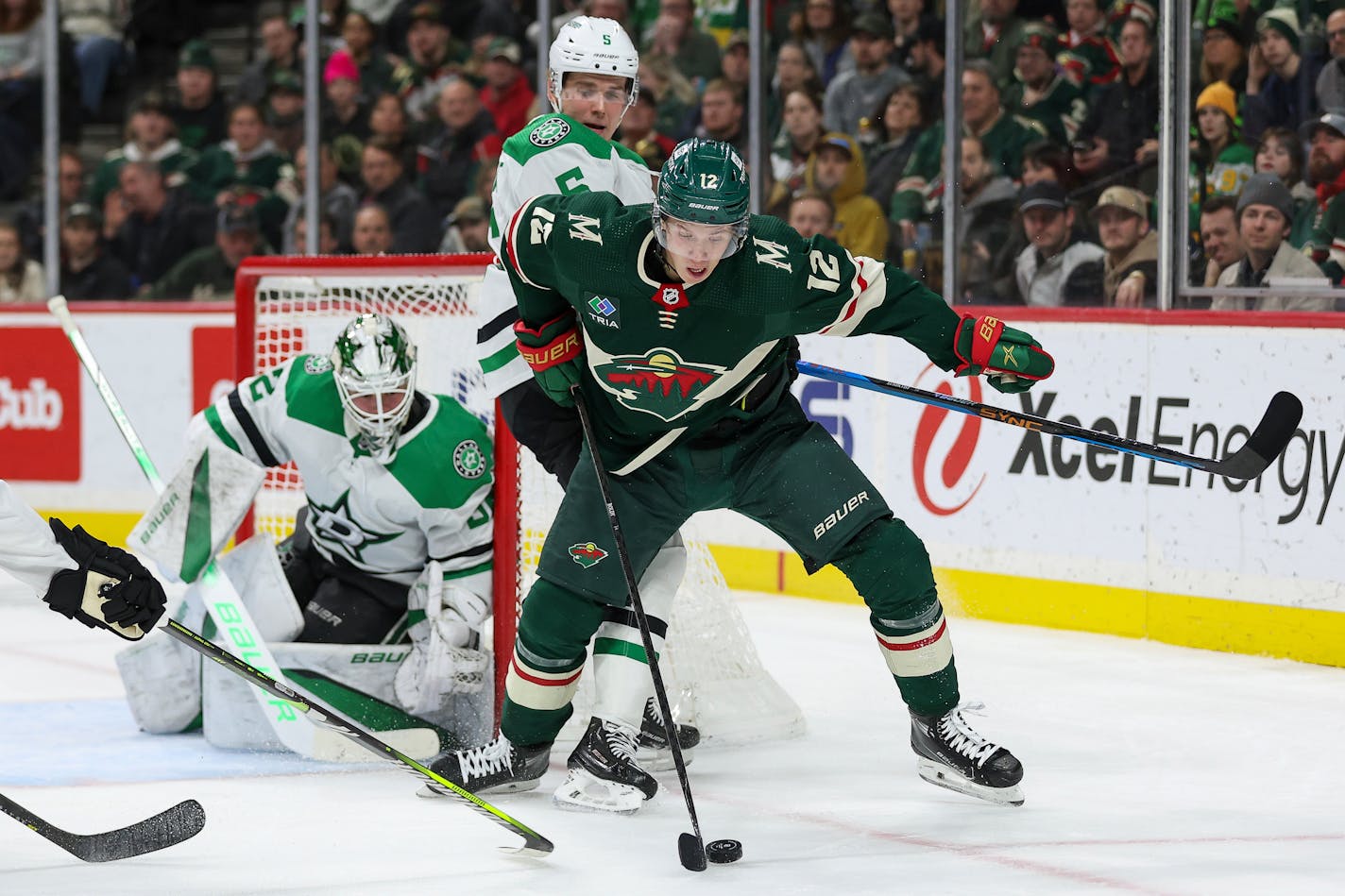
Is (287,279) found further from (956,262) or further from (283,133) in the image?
(283,133)

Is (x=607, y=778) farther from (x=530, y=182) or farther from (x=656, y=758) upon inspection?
(x=530, y=182)

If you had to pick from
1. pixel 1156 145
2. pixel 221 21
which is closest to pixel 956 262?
pixel 1156 145

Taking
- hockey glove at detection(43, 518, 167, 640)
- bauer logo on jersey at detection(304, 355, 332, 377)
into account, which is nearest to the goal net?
bauer logo on jersey at detection(304, 355, 332, 377)

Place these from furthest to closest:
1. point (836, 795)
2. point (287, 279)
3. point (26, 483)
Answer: point (26, 483)
point (287, 279)
point (836, 795)

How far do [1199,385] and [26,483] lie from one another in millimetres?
4649

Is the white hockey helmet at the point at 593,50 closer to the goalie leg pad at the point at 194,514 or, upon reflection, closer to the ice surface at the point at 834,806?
the goalie leg pad at the point at 194,514

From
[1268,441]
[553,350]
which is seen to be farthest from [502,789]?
[1268,441]

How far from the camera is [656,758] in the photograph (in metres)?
3.88

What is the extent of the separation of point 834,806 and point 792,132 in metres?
3.69

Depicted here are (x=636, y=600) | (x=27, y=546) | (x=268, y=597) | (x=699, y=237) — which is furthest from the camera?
(x=268, y=597)

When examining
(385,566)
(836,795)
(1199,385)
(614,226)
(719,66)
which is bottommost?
(836,795)

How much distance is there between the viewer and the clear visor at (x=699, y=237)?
3.10m

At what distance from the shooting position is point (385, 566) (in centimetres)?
422

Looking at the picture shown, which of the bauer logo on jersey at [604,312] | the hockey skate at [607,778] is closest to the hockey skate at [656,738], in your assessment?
the hockey skate at [607,778]
